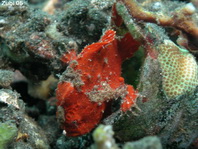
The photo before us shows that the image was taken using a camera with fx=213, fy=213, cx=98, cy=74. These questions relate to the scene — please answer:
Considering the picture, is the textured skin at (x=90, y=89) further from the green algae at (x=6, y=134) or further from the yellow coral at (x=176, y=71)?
the green algae at (x=6, y=134)

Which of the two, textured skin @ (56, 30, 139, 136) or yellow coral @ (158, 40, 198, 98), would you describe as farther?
textured skin @ (56, 30, 139, 136)

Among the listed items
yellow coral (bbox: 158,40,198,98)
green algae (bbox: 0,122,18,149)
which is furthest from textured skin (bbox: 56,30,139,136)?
green algae (bbox: 0,122,18,149)

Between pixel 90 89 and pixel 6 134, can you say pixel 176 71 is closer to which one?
pixel 90 89

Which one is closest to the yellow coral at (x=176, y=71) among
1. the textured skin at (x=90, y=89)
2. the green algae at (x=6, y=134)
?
the textured skin at (x=90, y=89)

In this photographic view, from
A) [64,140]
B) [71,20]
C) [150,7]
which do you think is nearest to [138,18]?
[150,7]

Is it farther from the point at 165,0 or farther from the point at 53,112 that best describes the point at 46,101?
the point at 165,0

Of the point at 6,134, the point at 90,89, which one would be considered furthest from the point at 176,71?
the point at 6,134

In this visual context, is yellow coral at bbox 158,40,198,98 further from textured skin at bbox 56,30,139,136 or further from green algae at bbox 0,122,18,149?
green algae at bbox 0,122,18,149
